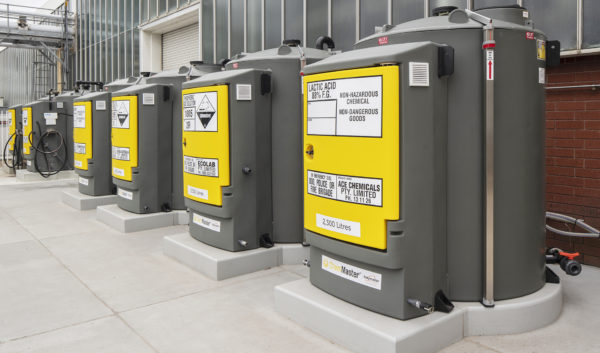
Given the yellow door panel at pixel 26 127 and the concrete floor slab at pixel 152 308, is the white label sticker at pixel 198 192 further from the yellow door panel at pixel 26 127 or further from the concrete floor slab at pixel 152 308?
the yellow door panel at pixel 26 127

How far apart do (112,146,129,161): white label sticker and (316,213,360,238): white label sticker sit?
3.65 metres

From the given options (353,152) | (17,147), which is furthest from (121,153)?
(17,147)

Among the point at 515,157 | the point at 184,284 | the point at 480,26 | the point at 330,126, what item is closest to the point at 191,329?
the point at 184,284

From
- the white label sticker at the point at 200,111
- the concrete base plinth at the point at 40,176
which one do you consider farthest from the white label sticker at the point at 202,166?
the concrete base plinth at the point at 40,176

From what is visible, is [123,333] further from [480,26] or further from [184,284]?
[480,26]

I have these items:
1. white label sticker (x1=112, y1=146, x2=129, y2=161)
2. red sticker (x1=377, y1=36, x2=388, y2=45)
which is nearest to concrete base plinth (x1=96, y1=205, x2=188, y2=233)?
white label sticker (x1=112, y1=146, x2=129, y2=161)

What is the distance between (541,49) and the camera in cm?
323

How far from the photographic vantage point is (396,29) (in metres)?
3.27

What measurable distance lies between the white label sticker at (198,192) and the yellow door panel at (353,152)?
4.92ft

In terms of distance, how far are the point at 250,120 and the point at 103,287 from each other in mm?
1813

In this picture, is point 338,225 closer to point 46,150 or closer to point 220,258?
point 220,258

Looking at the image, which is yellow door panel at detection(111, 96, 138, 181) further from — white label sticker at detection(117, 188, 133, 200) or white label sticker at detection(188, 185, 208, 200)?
white label sticker at detection(188, 185, 208, 200)

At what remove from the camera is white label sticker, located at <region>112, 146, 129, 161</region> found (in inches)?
241

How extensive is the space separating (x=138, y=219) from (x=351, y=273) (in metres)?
3.64
